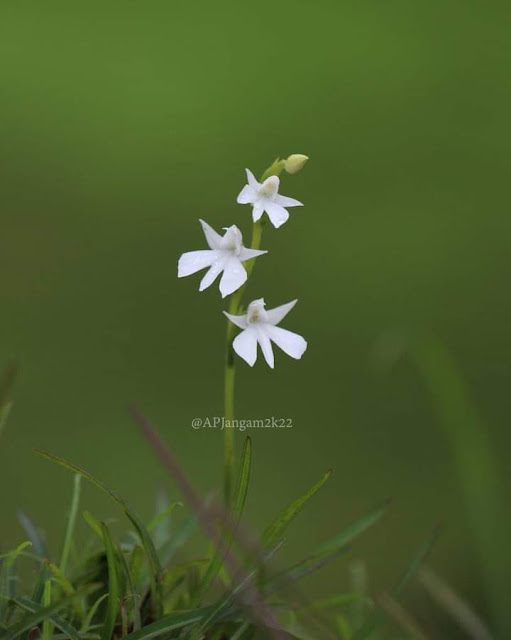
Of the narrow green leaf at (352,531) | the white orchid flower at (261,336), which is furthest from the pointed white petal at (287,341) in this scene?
the narrow green leaf at (352,531)

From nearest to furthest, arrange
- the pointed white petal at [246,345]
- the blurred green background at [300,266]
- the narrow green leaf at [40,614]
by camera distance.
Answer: the narrow green leaf at [40,614], the pointed white petal at [246,345], the blurred green background at [300,266]

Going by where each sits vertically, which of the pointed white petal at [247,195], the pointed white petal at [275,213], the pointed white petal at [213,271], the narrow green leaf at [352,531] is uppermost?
the pointed white petal at [247,195]

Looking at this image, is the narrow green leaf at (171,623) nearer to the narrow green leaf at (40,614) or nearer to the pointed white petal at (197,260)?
the narrow green leaf at (40,614)

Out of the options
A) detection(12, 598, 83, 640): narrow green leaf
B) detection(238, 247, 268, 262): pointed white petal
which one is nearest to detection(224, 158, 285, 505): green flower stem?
detection(238, 247, 268, 262): pointed white petal

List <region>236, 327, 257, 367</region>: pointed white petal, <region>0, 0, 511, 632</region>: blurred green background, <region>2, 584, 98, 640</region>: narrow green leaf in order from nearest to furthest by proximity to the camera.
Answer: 1. <region>2, 584, 98, 640</region>: narrow green leaf
2. <region>236, 327, 257, 367</region>: pointed white petal
3. <region>0, 0, 511, 632</region>: blurred green background

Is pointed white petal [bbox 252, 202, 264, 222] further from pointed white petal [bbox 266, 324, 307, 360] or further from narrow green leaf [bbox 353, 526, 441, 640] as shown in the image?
narrow green leaf [bbox 353, 526, 441, 640]

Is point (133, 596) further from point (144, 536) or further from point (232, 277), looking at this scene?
point (232, 277)

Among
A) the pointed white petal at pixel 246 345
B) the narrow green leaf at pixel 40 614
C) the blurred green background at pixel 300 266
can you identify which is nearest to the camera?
the narrow green leaf at pixel 40 614

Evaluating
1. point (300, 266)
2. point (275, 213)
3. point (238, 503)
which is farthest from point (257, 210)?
point (300, 266)
